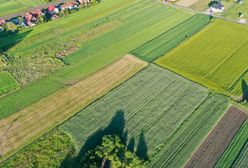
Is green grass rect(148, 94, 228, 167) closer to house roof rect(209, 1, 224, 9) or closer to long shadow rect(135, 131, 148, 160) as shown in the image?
long shadow rect(135, 131, 148, 160)

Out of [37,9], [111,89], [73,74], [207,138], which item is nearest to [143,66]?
[111,89]

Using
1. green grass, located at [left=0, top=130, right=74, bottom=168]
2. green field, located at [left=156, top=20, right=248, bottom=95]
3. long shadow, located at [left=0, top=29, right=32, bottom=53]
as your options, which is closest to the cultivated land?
green grass, located at [left=0, top=130, right=74, bottom=168]

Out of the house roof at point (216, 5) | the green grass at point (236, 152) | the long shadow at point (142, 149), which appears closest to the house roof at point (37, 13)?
the house roof at point (216, 5)

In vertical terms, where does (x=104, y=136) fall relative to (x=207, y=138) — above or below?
above

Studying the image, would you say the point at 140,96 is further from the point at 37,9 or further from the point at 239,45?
the point at 37,9

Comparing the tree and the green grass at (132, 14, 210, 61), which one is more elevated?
the tree

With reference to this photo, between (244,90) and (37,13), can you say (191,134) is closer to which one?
(244,90)

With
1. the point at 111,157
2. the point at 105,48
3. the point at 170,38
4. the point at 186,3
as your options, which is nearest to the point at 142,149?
the point at 111,157
